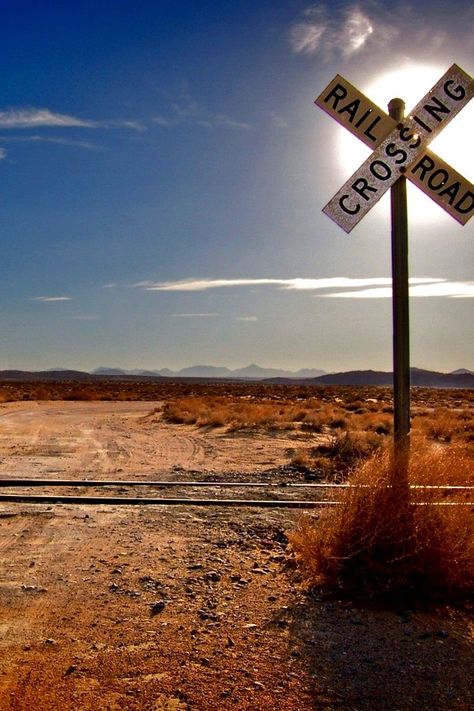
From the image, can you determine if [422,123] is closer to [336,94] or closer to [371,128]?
[371,128]

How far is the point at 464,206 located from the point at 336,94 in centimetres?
141

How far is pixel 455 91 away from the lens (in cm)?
537

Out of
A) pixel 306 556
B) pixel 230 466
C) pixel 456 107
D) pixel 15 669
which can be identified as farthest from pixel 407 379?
pixel 230 466

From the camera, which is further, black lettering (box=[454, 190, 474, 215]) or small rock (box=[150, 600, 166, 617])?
black lettering (box=[454, 190, 474, 215])

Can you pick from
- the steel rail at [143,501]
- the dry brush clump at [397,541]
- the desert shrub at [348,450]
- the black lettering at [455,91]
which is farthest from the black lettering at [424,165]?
the desert shrub at [348,450]

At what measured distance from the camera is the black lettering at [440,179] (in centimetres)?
536

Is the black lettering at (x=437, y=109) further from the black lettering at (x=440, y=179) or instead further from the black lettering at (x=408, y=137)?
the black lettering at (x=440, y=179)

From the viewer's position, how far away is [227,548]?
268 inches

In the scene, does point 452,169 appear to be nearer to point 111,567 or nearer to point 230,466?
point 111,567

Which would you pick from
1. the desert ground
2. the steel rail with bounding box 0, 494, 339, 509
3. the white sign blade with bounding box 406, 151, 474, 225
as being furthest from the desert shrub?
the white sign blade with bounding box 406, 151, 474, 225

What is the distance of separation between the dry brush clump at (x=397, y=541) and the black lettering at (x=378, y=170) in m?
2.34

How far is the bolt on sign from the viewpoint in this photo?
17.6ft

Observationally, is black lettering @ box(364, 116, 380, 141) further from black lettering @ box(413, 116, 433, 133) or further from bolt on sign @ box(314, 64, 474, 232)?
black lettering @ box(413, 116, 433, 133)

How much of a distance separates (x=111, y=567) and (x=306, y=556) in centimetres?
186
